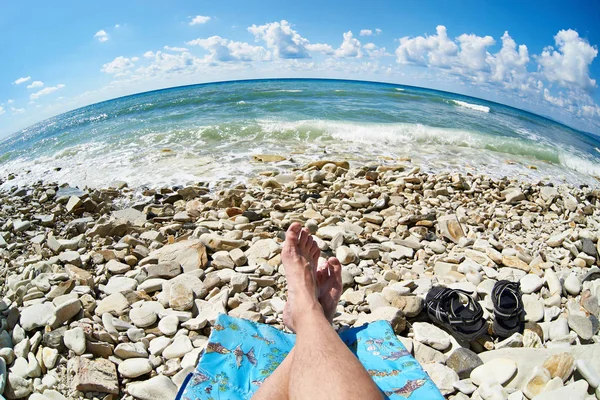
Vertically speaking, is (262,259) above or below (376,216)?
below

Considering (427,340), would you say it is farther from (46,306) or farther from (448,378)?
(46,306)

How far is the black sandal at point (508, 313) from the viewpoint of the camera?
5.86 ft

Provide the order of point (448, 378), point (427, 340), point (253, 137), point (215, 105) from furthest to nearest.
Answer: point (215, 105), point (253, 137), point (427, 340), point (448, 378)

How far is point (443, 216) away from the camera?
331cm

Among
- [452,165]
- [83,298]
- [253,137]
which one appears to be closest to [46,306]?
[83,298]

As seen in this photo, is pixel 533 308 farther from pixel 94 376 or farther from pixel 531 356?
pixel 94 376

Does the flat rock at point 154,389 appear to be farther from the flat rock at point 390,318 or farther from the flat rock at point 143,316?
the flat rock at point 390,318

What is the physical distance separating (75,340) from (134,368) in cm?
37

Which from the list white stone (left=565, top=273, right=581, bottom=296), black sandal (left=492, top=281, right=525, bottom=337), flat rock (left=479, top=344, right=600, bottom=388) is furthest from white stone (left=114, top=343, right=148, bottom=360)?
white stone (left=565, top=273, right=581, bottom=296)

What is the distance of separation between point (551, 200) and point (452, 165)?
273cm

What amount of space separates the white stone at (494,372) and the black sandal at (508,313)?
317mm

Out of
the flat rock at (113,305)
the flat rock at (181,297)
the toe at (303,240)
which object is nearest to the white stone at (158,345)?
the flat rock at (181,297)

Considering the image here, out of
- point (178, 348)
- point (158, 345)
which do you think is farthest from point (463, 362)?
point (158, 345)

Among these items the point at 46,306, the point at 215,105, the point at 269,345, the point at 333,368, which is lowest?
the point at 46,306
